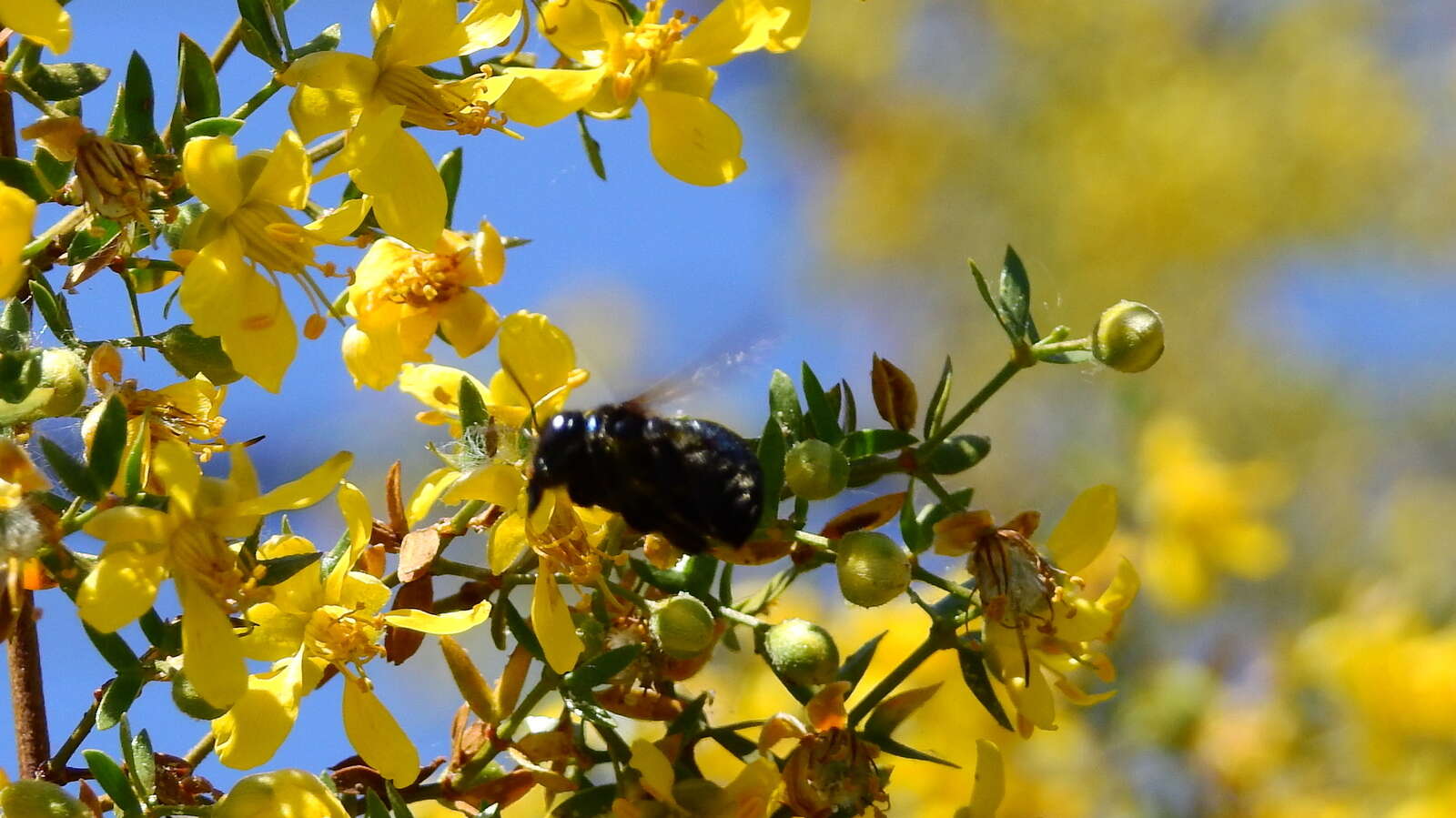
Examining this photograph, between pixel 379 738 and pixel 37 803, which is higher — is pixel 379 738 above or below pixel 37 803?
above

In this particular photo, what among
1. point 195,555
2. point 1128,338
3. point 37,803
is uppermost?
point 1128,338

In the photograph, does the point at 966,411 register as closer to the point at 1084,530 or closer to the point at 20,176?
the point at 1084,530

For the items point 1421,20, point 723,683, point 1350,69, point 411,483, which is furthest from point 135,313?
point 1421,20

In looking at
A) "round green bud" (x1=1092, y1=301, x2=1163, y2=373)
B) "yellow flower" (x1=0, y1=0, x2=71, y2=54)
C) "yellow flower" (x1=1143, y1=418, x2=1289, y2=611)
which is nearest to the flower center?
"yellow flower" (x1=0, y1=0, x2=71, y2=54)

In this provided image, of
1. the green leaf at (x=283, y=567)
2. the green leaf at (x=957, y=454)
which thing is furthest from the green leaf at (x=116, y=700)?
the green leaf at (x=957, y=454)

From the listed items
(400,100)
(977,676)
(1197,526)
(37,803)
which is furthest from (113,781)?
(1197,526)

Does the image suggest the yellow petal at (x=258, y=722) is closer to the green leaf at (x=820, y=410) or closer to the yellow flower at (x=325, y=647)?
the yellow flower at (x=325, y=647)

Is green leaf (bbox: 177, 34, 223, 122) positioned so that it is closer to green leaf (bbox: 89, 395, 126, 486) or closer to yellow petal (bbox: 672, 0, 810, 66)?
green leaf (bbox: 89, 395, 126, 486)
